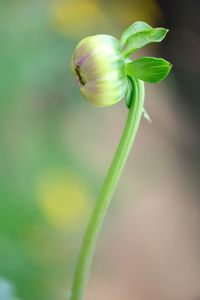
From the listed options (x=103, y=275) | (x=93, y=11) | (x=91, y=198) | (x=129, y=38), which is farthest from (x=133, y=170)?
(x=129, y=38)

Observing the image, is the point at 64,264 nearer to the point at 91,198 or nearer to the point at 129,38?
the point at 91,198

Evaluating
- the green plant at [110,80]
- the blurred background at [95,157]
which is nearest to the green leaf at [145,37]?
the green plant at [110,80]

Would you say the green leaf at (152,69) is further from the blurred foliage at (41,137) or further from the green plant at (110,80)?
the blurred foliage at (41,137)

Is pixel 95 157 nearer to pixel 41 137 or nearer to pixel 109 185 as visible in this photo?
pixel 41 137

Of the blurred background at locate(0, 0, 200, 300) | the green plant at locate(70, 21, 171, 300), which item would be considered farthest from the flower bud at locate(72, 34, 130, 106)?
the blurred background at locate(0, 0, 200, 300)

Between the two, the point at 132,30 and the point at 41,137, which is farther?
the point at 41,137

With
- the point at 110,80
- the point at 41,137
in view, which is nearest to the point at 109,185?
the point at 110,80

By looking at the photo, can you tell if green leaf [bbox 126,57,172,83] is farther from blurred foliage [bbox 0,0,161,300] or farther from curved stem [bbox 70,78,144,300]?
blurred foliage [bbox 0,0,161,300]

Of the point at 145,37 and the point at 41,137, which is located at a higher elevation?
the point at 145,37
